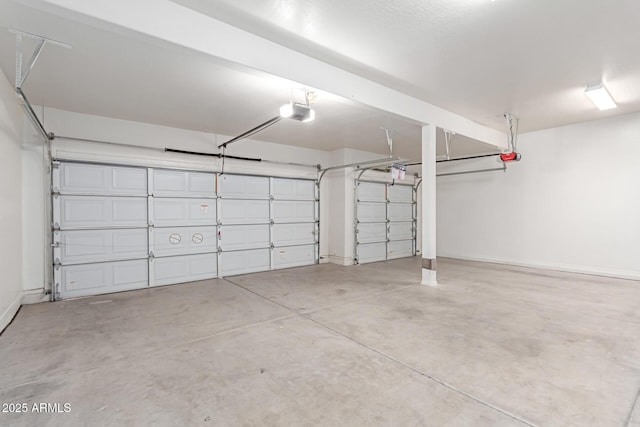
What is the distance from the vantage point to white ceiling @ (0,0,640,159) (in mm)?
2480

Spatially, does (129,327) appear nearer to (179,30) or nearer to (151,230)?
(151,230)

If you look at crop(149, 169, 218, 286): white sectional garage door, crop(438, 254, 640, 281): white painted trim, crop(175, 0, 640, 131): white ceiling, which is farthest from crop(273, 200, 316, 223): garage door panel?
crop(438, 254, 640, 281): white painted trim

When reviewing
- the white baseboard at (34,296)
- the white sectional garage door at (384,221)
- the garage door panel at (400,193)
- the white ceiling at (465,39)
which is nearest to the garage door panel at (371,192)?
the white sectional garage door at (384,221)

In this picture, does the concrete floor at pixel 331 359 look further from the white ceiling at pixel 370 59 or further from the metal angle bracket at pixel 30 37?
the white ceiling at pixel 370 59

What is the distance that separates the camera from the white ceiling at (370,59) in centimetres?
248

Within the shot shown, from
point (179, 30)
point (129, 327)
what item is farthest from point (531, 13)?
point (129, 327)

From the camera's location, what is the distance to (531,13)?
255 centimetres

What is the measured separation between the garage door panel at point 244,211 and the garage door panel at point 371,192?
244 centimetres

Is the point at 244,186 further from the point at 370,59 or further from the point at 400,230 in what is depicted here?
the point at 400,230

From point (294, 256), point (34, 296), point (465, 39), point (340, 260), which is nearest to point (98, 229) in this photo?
point (34, 296)

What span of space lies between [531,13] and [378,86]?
1.68 m

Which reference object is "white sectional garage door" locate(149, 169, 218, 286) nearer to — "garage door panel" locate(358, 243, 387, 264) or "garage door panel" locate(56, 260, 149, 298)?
"garage door panel" locate(56, 260, 149, 298)

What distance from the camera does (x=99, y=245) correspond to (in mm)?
4758

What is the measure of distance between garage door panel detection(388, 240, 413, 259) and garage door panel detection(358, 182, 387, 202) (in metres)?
1.33
